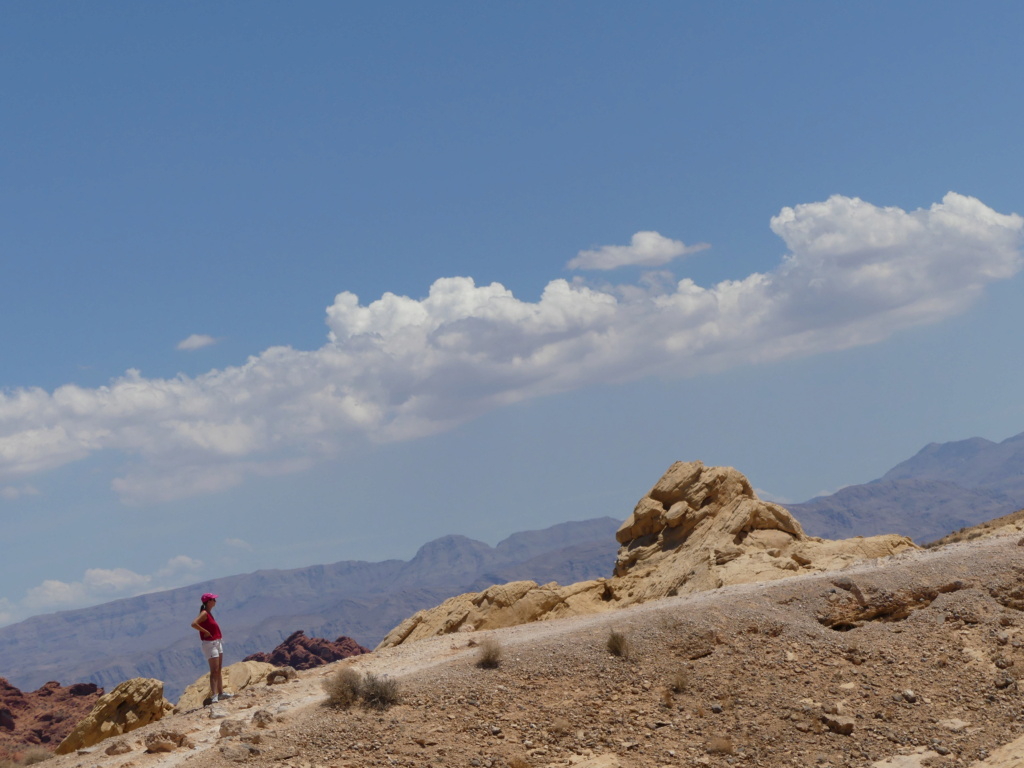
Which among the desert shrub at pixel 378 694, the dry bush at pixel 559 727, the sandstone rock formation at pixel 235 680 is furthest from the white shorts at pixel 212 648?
the dry bush at pixel 559 727

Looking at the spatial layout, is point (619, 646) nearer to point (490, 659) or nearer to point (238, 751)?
point (490, 659)

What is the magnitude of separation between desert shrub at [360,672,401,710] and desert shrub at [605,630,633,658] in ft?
15.6

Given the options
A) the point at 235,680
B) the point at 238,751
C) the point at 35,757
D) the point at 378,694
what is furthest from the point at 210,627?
the point at 235,680

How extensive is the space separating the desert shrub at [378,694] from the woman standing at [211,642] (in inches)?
147

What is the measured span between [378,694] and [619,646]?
209 inches

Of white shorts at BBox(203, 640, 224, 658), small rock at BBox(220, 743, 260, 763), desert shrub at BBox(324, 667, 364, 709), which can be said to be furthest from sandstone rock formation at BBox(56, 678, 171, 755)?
small rock at BBox(220, 743, 260, 763)

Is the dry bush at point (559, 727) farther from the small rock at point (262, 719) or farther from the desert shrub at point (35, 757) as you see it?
the desert shrub at point (35, 757)

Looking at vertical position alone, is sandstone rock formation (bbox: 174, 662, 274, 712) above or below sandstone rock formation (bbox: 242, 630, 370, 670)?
above

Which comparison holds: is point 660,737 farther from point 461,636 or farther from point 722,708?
point 461,636

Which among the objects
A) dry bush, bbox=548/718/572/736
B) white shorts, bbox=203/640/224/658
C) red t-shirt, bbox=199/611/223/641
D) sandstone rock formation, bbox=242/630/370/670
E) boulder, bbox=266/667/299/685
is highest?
red t-shirt, bbox=199/611/223/641

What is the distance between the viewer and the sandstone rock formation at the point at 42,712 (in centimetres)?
7200

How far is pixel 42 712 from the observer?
78.9 metres

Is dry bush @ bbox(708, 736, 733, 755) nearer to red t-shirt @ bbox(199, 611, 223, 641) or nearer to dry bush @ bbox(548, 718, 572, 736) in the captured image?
dry bush @ bbox(548, 718, 572, 736)

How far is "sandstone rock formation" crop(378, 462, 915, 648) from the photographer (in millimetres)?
29406
